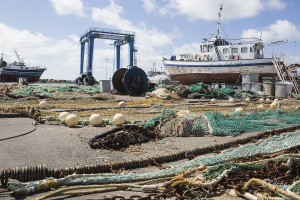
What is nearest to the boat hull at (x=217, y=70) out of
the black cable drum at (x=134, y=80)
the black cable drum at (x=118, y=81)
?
the black cable drum at (x=134, y=80)

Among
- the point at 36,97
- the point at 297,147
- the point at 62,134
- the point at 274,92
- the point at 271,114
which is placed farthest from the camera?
the point at 274,92

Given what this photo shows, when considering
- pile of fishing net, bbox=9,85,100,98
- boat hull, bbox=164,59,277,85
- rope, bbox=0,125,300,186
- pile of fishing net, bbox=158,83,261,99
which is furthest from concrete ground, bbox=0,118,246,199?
boat hull, bbox=164,59,277,85

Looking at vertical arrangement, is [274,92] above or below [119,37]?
below

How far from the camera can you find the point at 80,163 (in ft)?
13.4

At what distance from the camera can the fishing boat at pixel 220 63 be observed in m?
26.6

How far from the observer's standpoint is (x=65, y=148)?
479 cm

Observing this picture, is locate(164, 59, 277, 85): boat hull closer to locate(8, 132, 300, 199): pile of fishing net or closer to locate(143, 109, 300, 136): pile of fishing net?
locate(143, 109, 300, 136): pile of fishing net

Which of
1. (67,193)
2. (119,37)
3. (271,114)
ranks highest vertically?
(119,37)

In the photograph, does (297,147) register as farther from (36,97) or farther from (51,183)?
(36,97)

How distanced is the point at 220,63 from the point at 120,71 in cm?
1229

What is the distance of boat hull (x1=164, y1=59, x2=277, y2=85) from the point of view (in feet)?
86.1

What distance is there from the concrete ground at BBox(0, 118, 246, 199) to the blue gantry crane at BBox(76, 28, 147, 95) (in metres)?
11.7

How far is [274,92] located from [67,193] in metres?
18.6

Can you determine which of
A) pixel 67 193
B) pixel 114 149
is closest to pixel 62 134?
pixel 114 149
